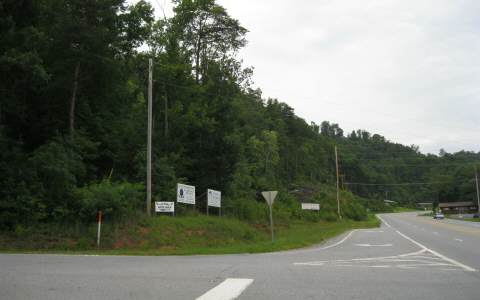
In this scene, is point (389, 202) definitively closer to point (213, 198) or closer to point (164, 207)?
point (213, 198)

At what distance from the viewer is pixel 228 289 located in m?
8.26

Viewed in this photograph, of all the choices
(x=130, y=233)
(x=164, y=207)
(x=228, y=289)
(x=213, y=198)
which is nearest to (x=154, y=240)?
(x=130, y=233)

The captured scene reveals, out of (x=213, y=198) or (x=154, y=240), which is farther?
(x=213, y=198)

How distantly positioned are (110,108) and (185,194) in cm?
990

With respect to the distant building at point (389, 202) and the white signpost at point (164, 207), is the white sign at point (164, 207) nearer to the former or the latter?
the white signpost at point (164, 207)

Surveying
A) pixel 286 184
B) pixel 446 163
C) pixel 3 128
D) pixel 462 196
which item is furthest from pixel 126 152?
pixel 462 196

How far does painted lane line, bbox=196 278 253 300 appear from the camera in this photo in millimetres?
7531

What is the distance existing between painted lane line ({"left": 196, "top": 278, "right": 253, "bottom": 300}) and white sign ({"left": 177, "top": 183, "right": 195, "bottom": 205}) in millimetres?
20809

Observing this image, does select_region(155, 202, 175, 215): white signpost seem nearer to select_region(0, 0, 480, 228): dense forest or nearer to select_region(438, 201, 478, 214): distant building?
select_region(0, 0, 480, 228): dense forest

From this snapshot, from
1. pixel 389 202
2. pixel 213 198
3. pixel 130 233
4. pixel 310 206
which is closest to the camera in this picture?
pixel 130 233

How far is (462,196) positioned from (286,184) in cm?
9352

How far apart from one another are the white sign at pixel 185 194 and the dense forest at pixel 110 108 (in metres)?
1.55

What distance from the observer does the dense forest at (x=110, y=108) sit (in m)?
24.5

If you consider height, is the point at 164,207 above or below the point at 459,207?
below
